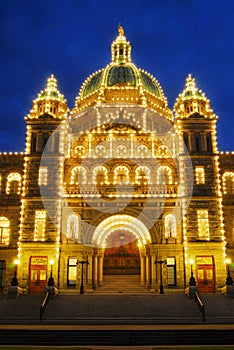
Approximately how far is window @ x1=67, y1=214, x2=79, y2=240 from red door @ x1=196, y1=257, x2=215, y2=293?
37.6ft

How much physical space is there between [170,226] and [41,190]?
1258 cm

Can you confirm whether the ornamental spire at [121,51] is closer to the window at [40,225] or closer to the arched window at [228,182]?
the arched window at [228,182]

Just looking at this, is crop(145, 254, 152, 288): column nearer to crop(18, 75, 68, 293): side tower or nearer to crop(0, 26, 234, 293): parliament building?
crop(0, 26, 234, 293): parliament building

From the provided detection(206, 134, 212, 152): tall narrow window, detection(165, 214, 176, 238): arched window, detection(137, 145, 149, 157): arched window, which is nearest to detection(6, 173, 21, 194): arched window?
detection(137, 145, 149, 157): arched window

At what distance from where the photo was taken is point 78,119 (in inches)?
1975

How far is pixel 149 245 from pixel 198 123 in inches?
521

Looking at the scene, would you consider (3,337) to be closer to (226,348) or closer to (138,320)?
(138,320)

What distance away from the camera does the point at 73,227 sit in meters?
41.3

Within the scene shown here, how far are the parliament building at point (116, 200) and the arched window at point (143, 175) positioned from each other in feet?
0.32

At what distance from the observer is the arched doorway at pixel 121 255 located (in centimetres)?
4731

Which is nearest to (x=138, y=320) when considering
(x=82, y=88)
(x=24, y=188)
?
(x=24, y=188)

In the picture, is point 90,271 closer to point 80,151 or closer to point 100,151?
point 100,151

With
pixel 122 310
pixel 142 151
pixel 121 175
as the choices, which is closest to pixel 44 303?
pixel 122 310

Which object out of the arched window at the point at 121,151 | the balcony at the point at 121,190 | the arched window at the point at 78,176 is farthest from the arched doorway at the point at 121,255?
the arched window at the point at 121,151
